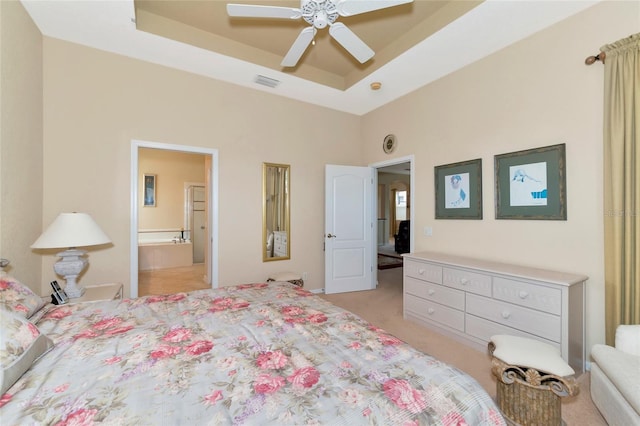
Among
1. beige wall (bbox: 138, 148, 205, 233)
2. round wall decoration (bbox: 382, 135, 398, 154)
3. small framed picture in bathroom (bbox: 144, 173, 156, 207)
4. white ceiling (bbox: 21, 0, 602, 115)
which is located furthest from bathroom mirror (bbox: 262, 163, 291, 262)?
small framed picture in bathroom (bbox: 144, 173, 156, 207)

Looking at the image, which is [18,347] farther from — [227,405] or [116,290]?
[116,290]

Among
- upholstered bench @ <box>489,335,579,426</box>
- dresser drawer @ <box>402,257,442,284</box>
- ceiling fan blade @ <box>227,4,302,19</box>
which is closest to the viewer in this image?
upholstered bench @ <box>489,335,579,426</box>

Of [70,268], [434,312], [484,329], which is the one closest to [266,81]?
[70,268]

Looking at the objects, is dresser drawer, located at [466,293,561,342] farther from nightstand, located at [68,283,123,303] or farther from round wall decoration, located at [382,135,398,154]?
nightstand, located at [68,283,123,303]

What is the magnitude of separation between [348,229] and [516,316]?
256 cm

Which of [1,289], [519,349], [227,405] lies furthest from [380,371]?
[1,289]

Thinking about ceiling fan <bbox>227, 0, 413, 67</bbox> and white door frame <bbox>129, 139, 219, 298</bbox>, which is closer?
ceiling fan <bbox>227, 0, 413, 67</bbox>

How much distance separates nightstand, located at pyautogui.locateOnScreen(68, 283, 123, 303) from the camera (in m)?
2.36

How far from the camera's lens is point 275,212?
4172 mm

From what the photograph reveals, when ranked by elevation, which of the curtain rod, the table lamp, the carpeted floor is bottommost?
the carpeted floor

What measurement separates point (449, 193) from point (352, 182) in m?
1.60

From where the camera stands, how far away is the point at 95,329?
147cm

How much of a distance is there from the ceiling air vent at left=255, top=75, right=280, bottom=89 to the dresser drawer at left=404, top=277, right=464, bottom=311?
313 centimetres

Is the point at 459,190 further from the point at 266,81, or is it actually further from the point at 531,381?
the point at 266,81
